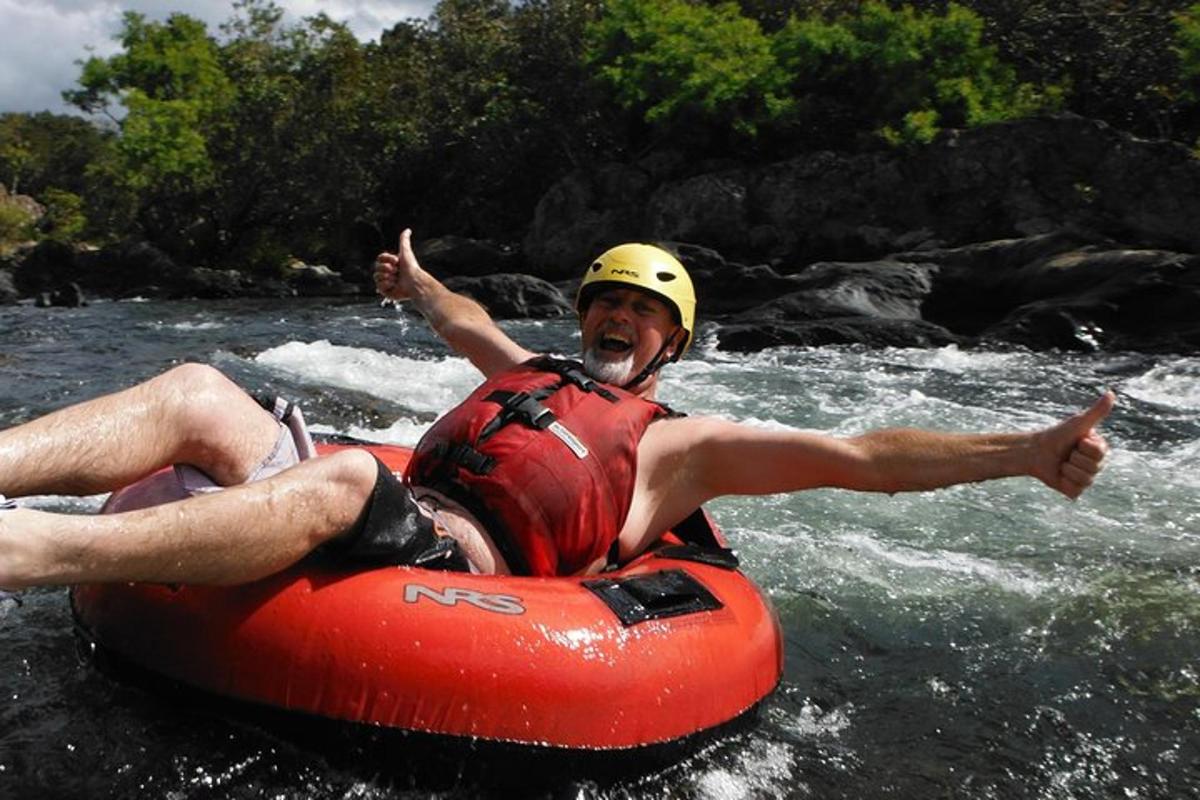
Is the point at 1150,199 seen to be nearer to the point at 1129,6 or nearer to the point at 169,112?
the point at 1129,6

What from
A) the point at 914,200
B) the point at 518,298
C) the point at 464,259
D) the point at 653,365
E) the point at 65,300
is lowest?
the point at 65,300

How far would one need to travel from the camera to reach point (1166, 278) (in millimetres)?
12414

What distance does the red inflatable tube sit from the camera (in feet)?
8.45

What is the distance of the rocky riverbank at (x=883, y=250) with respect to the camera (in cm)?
1230

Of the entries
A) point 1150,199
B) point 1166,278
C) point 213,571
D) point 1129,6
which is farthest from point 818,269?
point 213,571

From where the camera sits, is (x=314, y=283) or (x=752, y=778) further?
(x=314, y=283)

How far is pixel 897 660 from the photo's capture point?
12.1ft

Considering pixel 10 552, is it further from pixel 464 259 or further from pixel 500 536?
pixel 464 259

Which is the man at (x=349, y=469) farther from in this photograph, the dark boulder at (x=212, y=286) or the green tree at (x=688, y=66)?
the dark boulder at (x=212, y=286)

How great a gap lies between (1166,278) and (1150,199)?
5.98m

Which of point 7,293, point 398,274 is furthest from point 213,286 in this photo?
point 398,274

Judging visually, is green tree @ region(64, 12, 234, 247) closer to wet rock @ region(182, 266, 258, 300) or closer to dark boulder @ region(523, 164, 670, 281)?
wet rock @ region(182, 266, 258, 300)

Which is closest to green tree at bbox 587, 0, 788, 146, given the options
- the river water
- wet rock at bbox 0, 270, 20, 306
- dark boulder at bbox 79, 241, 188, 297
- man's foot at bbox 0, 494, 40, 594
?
dark boulder at bbox 79, 241, 188, 297

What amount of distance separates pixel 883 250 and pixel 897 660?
17.1 meters
